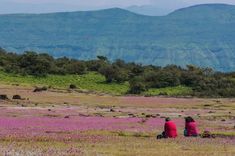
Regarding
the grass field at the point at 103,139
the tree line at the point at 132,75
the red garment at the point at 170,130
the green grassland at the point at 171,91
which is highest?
the tree line at the point at 132,75

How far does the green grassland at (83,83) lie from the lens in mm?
126562

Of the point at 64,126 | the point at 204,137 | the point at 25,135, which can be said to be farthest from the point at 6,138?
the point at 204,137

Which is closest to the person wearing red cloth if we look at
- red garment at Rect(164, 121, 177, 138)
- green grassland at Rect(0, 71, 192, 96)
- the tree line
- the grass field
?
red garment at Rect(164, 121, 177, 138)

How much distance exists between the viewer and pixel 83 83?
431 feet

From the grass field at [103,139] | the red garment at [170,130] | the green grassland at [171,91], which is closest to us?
the grass field at [103,139]

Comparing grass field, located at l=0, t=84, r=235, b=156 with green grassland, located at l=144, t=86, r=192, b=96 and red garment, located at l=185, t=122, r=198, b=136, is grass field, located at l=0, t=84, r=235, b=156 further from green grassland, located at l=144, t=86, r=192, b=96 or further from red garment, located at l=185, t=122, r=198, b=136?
green grassland, located at l=144, t=86, r=192, b=96

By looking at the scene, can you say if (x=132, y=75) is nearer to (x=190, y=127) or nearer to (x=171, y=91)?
(x=171, y=91)

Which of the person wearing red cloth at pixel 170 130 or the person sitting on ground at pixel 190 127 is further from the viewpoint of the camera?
the person sitting on ground at pixel 190 127

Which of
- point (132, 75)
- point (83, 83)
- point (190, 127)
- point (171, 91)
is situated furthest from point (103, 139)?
point (132, 75)

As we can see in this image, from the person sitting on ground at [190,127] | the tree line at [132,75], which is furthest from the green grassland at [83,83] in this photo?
the person sitting on ground at [190,127]

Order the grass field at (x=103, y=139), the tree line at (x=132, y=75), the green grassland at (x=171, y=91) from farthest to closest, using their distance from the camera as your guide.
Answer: the tree line at (x=132, y=75) → the green grassland at (x=171, y=91) → the grass field at (x=103, y=139)

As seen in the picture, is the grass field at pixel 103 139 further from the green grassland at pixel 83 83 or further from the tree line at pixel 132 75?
the tree line at pixel 132 75

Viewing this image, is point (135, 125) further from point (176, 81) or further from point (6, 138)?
point (176, 81)

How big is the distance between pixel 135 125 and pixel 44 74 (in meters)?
85.1
